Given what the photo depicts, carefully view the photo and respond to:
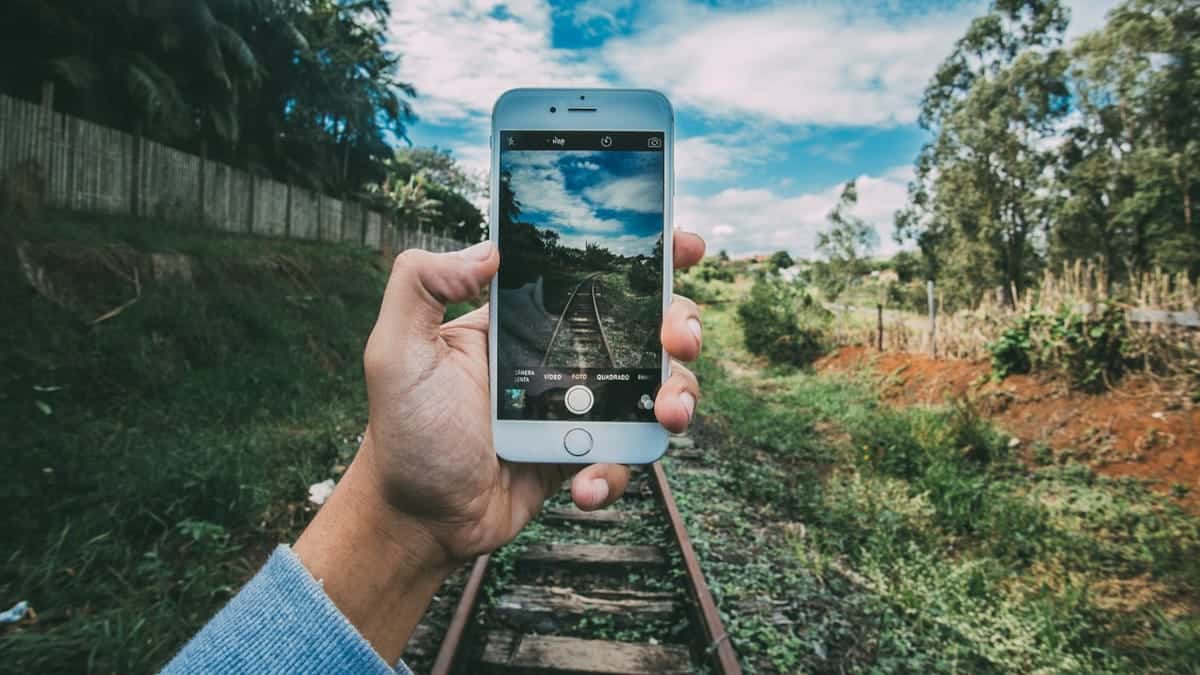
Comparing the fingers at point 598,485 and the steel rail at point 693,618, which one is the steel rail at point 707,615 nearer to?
the steel rail at point 693,618

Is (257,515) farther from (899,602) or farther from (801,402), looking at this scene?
(801,402)

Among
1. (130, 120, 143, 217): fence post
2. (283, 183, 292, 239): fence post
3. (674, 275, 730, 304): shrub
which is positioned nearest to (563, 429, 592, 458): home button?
(130, 120, 143, 217): fence post

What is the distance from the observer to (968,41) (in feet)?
109

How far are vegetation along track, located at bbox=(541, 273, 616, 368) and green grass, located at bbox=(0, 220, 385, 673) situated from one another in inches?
102

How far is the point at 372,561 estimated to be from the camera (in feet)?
5.11

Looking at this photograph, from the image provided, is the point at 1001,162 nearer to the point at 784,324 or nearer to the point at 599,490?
the point at 784,324

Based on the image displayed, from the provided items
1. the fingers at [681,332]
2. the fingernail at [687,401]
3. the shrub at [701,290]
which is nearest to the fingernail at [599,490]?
the fingernail at [687,401]

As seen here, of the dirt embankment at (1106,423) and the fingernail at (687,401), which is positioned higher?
the fingernail at (687,401)

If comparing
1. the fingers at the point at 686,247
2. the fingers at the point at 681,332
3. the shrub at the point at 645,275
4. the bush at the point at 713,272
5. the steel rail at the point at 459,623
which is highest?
the bush at the point at 713,272

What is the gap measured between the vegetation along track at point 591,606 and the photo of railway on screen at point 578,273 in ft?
5.75

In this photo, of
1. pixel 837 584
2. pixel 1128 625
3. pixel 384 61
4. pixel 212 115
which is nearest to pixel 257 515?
pixel 837 584

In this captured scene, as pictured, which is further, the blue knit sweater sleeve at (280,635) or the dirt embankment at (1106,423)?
the dirt embankment at (1106,423)

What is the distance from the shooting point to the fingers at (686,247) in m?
1.98

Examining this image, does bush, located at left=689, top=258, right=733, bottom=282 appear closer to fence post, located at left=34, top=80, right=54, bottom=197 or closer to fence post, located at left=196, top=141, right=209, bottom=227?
fence post, located at left=196, top=141, right=209, bottom=227
